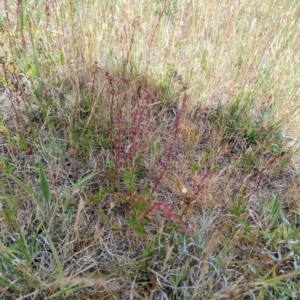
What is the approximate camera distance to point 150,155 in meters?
1.35

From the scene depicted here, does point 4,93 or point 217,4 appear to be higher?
point 217,4

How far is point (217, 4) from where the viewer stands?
1861 millimetres

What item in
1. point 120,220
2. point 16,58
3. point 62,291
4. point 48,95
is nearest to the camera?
point 62,291

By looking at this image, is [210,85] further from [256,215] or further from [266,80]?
[256,215]

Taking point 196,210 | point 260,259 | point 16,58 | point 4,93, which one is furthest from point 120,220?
point 16,58

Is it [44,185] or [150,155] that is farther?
[150,155]

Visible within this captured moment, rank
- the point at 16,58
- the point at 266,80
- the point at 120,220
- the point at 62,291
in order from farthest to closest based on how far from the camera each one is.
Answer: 1. the point at 266,80
2. the point at 16,58
3. the point at 120,220
4. the point at 62,291

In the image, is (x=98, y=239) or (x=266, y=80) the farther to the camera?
(x=266, y=80)

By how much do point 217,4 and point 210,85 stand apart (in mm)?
589

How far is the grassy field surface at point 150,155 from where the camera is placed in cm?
103

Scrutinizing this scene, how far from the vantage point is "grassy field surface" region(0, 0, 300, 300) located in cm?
103

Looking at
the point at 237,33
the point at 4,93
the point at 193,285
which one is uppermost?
the point at 237,33

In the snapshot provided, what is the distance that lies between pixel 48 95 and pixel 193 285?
1027 millimetres

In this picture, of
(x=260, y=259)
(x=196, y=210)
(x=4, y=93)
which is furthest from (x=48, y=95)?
(x=260, y=259)
